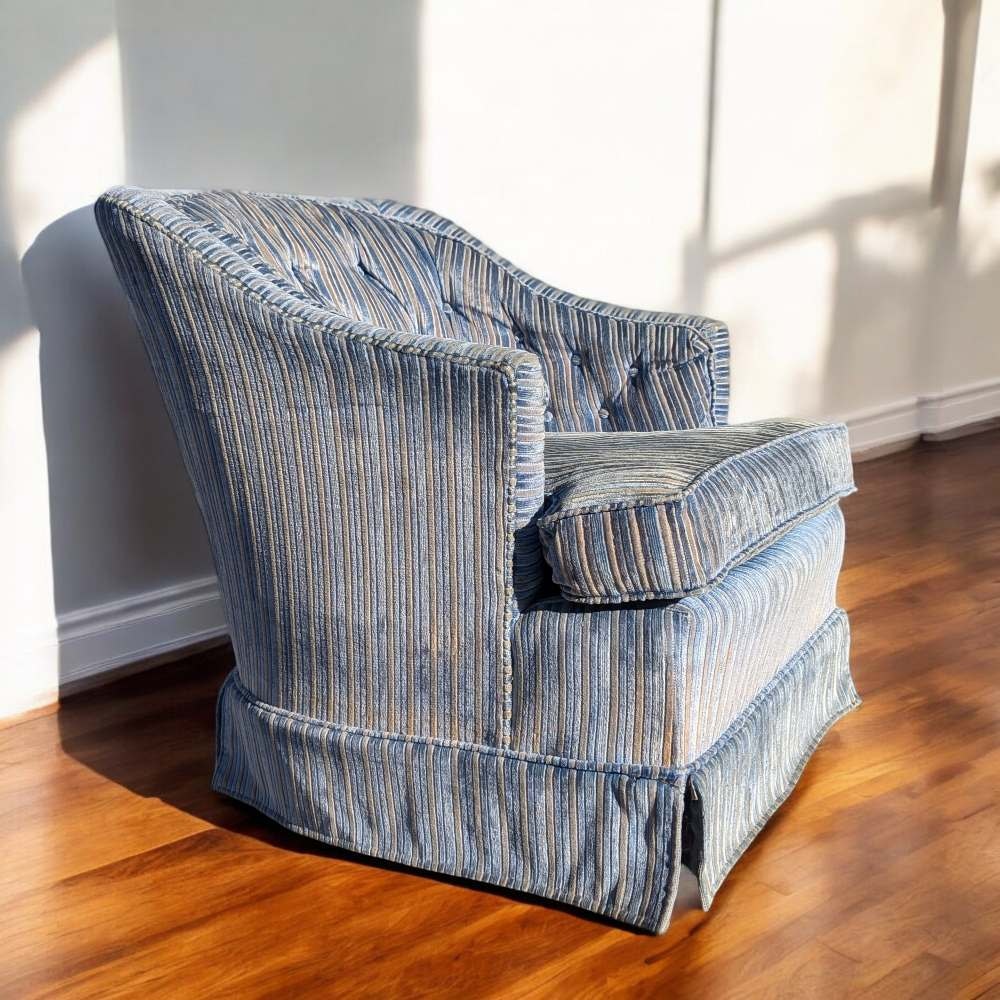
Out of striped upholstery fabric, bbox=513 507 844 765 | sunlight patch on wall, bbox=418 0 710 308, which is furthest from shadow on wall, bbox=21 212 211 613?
striped upholstery fabric, bbox=513 507 844 765

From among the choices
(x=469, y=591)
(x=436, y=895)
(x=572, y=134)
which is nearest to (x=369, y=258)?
(x=469, y=591)

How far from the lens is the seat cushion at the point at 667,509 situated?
1.42 metres

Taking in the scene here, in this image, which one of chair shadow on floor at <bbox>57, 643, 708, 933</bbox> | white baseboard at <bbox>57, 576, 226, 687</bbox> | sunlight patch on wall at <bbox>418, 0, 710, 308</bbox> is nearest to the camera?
chair shadow on floor at <bbox>57, 643, 708, 933</bbox>

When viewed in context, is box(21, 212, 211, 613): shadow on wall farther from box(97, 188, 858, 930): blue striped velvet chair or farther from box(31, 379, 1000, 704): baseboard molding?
box(97, 188, 858, 930): blue striped velvet chair

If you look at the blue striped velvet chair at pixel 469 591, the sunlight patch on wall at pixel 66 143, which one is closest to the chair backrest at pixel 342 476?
the blue striped velvet chair at pixel 469 591

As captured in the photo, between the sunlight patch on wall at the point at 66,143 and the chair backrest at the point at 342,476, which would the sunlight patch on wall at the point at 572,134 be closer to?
the sunlight patch on wall at the point at 66,143

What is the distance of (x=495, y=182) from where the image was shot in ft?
8.97

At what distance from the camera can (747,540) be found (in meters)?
1.53

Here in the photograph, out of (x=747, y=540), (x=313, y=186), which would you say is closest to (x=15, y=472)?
(x=313, y=186)

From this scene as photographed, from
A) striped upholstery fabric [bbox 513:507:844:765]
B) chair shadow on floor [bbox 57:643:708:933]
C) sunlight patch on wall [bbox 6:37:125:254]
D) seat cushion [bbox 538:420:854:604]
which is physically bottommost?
chair shadow on floor [bbox 57:643:708:933]

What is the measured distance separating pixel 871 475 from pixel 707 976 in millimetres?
2471

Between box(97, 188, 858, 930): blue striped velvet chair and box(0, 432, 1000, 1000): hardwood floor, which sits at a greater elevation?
box(97, 188, 858, 930): blue striped velvet chair

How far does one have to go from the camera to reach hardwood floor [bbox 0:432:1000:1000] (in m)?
1.39

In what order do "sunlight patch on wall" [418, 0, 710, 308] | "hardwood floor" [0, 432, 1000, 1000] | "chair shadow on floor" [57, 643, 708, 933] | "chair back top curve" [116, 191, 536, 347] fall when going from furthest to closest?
"sunlight patch on wall" [418, 0, 710, 308], "chair back top curve" [116, 191, 536, 347], "chair shadow on floor" [57, 643, 708, 933], "hardwood floor" [0, 432, 1000, 1000]
